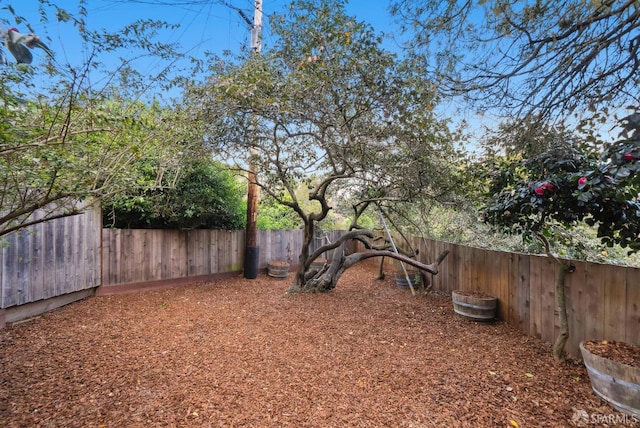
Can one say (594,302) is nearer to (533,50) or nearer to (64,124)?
(533,50)

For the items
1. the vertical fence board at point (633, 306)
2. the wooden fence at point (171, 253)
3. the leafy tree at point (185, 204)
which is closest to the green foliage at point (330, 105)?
the leafy tree at point (185, 204)

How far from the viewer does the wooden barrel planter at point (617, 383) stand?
1.93 metres

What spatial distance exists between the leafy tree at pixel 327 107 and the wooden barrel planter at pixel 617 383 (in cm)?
272

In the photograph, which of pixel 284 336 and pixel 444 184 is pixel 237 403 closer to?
pixel 284 336

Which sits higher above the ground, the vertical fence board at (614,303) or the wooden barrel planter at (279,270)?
the vertical fence board at (614,303)

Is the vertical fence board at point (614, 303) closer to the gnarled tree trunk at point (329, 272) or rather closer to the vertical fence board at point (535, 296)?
the vertical fence board at point (535, 296)

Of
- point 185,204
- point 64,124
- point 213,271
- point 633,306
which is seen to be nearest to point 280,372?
point 64,124

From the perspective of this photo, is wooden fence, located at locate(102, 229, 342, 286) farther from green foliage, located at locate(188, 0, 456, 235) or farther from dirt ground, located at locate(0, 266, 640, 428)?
green foliage, located at locate(188, 0, 456, 235)

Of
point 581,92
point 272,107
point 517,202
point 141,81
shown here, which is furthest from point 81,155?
point 581,92

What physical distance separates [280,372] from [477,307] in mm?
2718

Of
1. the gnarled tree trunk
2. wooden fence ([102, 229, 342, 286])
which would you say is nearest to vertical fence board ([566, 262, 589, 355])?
the gnarled tree trunk

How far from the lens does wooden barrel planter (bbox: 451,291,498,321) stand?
12.8ft

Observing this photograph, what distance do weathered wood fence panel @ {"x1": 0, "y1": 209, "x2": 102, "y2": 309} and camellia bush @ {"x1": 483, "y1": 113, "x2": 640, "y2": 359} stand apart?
4.76 metres

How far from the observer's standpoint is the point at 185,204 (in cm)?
549
